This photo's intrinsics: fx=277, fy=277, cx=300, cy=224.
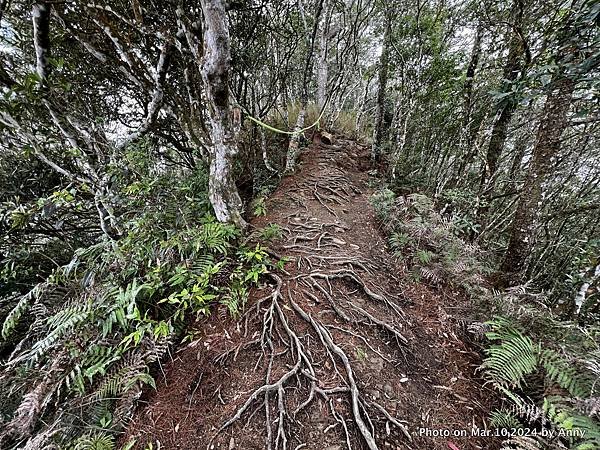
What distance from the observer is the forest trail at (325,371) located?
229 cm

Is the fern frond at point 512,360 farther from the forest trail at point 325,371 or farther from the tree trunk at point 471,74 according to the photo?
the tree trunk at point 471,74

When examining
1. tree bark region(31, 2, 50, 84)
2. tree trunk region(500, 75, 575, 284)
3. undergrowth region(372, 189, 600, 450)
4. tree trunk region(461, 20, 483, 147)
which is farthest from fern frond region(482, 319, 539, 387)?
tree bark region(31, 2, 50, 84)

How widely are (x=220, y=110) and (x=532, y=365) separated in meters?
4.30

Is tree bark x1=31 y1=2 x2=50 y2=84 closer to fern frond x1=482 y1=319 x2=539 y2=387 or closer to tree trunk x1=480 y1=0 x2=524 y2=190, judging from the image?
fern frond x1=482 y1=319 x2=539 y2=387

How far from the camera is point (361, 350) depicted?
2918 millimetres

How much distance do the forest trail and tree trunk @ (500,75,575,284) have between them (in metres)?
1.15

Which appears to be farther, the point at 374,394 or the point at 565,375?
the point at 374,394

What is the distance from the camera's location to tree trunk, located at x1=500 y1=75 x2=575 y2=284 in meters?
3.42

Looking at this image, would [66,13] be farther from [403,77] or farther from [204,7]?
[403,77]

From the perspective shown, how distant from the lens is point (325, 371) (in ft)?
8.91

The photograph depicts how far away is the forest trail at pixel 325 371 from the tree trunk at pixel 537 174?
115cm

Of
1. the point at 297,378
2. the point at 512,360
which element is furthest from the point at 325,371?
the point at 512,360

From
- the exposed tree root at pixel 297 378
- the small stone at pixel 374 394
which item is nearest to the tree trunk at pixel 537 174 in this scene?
the exposed tree root at pixel 297 378

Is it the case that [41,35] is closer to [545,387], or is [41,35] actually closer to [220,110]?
[220,110]
